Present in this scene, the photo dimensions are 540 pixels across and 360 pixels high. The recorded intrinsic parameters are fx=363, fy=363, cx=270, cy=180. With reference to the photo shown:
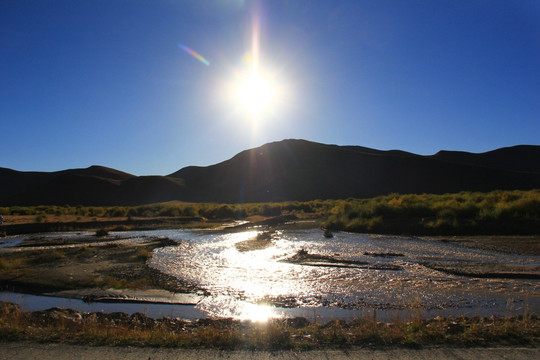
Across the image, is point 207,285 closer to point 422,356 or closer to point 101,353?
point 101,353

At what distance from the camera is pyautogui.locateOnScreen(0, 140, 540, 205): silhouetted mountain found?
9731cm

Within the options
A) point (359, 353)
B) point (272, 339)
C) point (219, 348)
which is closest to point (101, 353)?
point (219, 348)

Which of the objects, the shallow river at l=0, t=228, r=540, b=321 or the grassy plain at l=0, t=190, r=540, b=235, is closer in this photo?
the shallow river at l=0, t=228, r=540, b=321

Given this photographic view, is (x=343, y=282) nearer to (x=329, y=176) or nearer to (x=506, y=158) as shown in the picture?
(x=329, y=176)

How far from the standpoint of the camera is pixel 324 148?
131 m

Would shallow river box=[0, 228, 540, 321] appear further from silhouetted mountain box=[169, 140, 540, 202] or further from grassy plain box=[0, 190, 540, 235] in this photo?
silhouetted mountain box=[169, 140, 540, 202]

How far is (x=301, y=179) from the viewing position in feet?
357

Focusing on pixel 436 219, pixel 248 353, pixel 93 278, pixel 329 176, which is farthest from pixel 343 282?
pixel 329 176

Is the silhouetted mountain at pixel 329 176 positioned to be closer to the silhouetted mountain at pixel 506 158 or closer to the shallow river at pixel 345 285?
the silhouetted mountain at pixel 506 158

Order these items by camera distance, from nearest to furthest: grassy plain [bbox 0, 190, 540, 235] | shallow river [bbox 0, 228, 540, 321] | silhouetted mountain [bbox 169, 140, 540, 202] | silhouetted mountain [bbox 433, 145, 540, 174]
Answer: shallow river [bbox 0, 228, 540, 321] → grassy plain [bbox 0, 190, 540, 235] → silhouetted mountain [bbox 169, 140, 540, 202] → silhouetted mountain [bbox 433, 145, 540, 174]

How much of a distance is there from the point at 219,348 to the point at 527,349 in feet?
14.7

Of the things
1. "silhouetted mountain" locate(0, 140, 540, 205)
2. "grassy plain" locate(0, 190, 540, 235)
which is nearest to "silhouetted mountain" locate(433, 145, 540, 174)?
"silhouetted mountain" locate(0, 140, 540, 205)

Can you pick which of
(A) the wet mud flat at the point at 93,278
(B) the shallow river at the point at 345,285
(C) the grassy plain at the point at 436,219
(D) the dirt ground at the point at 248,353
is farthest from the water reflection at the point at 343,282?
(C) the grassy plain at the point at 436,219

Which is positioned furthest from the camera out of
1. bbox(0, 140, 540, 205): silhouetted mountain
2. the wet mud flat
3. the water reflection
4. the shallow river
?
bbox(0, 140, 540, 205): silhouetted mountain
